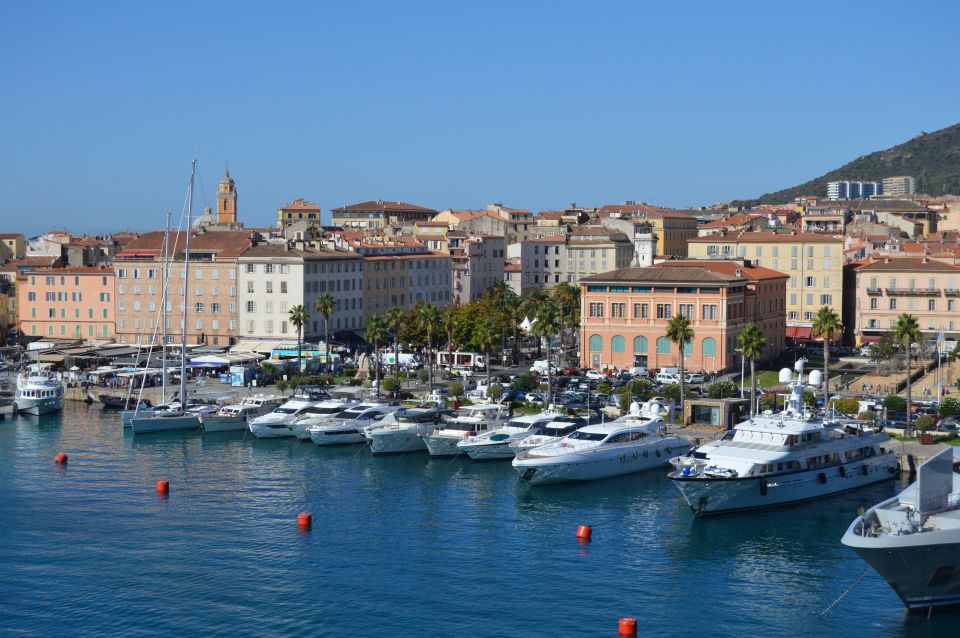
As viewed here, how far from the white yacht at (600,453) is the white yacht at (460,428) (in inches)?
238

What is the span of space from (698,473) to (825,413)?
12.0 meters

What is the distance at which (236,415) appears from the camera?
7856 cm

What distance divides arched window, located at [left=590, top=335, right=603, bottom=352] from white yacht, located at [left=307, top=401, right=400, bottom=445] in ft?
77.2

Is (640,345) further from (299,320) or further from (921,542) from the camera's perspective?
(921,542)

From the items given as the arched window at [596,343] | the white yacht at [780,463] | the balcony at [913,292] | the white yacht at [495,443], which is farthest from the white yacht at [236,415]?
the balcony at [913,292]

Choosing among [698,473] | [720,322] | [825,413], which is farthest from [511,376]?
[698,473]

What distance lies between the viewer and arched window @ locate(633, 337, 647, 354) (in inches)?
3696

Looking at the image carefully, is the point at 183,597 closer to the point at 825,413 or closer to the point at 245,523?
the point at 245,523

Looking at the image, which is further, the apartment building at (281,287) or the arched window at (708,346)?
the apartment building at (281,287)

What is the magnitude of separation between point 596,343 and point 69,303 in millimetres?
47510

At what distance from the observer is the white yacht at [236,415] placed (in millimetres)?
77812

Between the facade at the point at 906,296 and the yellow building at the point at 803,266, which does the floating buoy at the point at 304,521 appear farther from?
the yellow building at the point at 803,266

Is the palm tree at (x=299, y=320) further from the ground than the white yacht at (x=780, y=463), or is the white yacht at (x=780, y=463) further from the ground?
the palm tree at (x=299, y=320)

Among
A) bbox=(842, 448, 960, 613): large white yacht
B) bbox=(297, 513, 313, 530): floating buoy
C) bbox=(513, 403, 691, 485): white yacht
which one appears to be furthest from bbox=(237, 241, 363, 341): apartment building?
bbox=(842, 448, 960, 613): large white yacht
